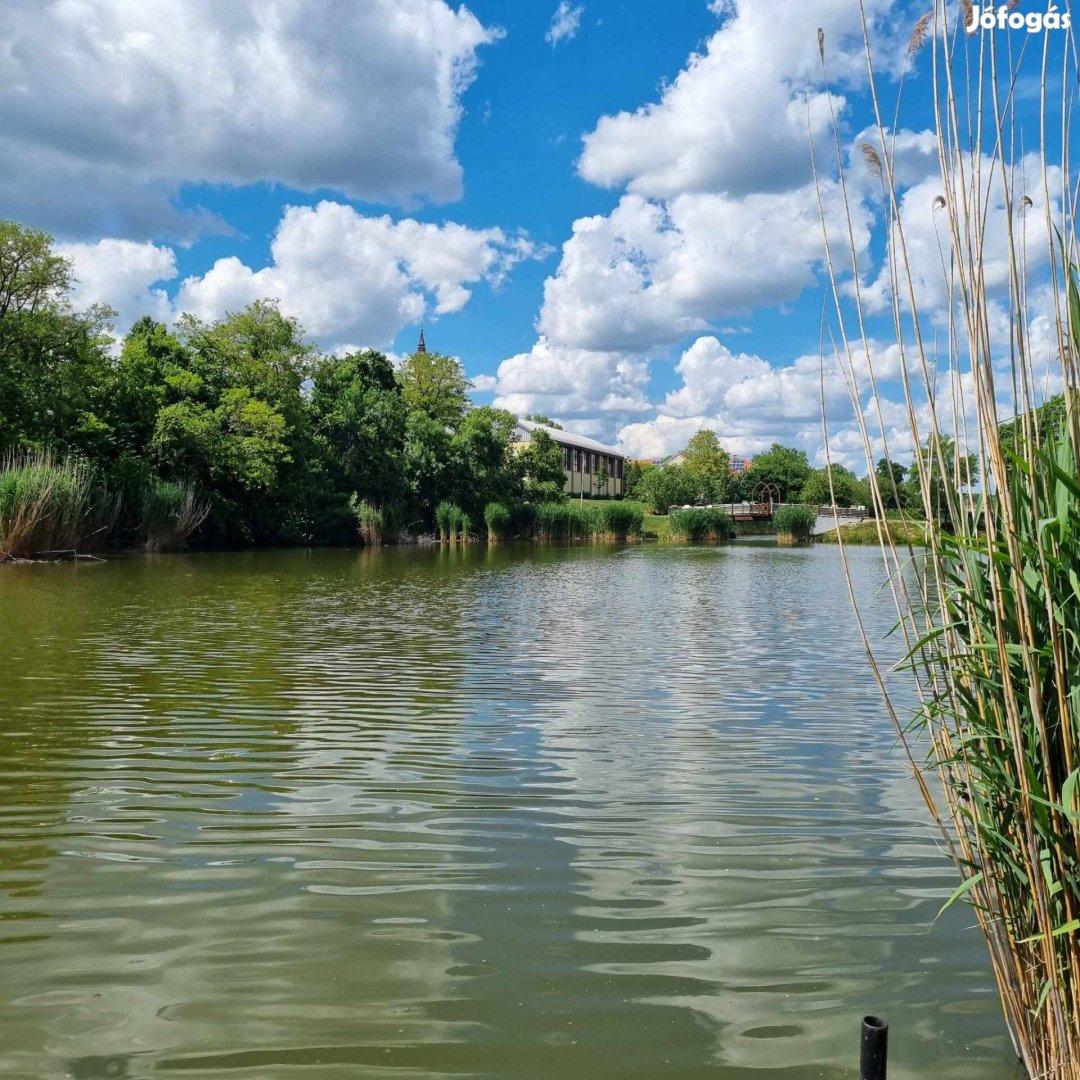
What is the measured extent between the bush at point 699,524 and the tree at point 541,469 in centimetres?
777

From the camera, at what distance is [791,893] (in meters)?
4.41

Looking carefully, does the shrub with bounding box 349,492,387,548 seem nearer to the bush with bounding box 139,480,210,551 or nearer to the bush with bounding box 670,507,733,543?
the bush with bounding box 139,480,210,551

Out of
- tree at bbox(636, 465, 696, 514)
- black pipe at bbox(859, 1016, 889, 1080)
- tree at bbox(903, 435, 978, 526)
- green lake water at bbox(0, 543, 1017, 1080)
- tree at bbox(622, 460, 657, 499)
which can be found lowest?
green lake water at bbox(0, 543, 1017, 1080)

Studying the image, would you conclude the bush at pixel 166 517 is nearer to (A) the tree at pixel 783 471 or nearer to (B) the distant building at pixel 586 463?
(B) the distant building at pixel 586 463

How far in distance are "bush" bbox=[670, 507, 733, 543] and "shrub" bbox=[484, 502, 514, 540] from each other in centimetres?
1344

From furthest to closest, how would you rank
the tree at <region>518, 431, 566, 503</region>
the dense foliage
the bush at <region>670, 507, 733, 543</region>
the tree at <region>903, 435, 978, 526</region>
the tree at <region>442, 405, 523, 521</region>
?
the bush at <region>670, 507, 733, 543</region> → the tree at <region>518, 431, 566, 503</region> → the tree at <region>442, 405, 523, 521</region> → the dense foliage → the tree at <region>903, 435, 978, 526</region>

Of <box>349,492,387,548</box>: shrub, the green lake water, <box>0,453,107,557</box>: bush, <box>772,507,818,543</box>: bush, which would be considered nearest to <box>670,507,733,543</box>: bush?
<box>772,507,818,543</box>: bush

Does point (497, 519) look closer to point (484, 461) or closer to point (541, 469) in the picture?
point (484, 461)

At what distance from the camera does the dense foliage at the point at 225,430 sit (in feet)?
104

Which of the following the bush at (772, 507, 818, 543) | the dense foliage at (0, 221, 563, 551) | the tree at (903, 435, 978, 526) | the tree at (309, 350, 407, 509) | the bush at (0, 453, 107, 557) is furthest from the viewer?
the bush at (772, 507, 818, 543)

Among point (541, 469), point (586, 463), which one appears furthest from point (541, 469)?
point (586, 463)

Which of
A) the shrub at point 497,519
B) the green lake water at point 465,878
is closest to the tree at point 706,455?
the shrub at point 497,519

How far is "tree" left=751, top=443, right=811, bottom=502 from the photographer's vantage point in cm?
10812

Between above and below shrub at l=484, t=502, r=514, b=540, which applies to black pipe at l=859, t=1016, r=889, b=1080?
below
